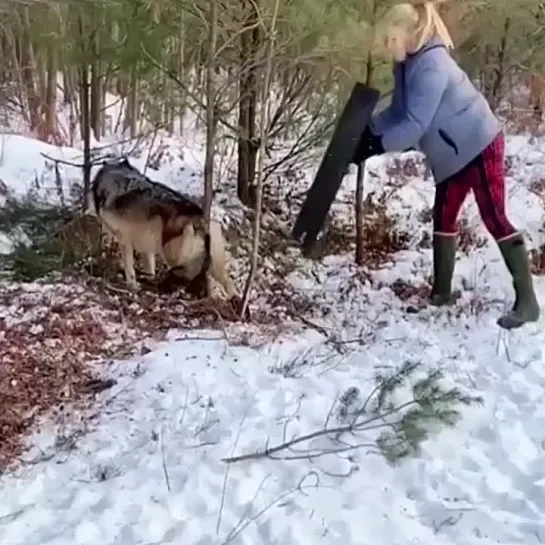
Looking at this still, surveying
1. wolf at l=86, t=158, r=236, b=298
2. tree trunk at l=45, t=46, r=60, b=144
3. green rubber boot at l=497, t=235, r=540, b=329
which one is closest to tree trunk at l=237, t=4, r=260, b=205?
wolf at l=86, t=158, r=236, b=298

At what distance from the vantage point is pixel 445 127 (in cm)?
572

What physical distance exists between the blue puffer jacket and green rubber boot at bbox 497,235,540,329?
2.18 feet

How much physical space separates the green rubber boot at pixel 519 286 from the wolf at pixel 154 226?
2.23 m

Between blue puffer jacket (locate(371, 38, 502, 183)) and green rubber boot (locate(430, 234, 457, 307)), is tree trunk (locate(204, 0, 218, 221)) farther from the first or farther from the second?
green rubber boot (locate(430, 234, 457, 307))

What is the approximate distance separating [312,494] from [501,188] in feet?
9.33

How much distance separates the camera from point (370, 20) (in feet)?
24.1

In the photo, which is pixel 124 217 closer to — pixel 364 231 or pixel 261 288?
pixel 261 288

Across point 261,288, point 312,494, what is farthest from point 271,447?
point 261,288

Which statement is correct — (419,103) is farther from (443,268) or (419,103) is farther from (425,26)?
(443,268)

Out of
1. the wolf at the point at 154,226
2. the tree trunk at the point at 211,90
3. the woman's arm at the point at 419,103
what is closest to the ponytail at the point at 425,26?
the woman's arm at the point at 419,103

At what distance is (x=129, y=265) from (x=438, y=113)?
2997mm

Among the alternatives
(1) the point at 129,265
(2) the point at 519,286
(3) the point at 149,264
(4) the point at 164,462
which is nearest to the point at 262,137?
(1) the point at 129,265

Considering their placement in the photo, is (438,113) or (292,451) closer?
(292,451)

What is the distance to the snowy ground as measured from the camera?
364 centimetres
